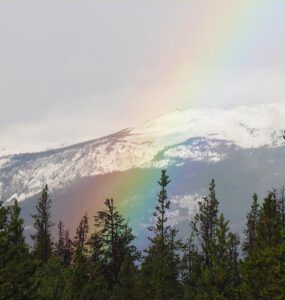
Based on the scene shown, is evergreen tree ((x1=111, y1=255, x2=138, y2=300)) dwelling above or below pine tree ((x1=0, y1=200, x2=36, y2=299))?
below

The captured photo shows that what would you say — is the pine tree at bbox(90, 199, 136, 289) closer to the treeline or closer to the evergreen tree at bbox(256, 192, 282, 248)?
the treeline

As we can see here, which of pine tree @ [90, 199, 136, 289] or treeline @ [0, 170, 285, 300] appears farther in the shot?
pine tree @ [90, 199, 136, 289]

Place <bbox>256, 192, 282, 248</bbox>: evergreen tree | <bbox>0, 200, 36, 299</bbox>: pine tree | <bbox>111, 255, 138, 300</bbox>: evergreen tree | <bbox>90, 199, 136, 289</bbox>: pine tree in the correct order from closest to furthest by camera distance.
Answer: <bbox>0, 200, 36, 299</bbox>: pine tree
<bbox>256, 192, 282, 248</bbox>: evergreen tree
<bbox>111, 255, 138, 300</bbox>: evergreen tree
<bbox>90, 199, 136, 289</bbox>: pine tree

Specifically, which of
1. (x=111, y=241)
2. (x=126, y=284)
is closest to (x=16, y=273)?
(x=126, y=284)

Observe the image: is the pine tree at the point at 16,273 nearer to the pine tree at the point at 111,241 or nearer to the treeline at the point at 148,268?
the treeline at the point at 148,268

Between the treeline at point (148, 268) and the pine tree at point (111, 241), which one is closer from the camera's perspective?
the treeline at point (148, 268)

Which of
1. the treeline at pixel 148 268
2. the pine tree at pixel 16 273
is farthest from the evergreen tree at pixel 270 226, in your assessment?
the pine tree at pixel 16 273

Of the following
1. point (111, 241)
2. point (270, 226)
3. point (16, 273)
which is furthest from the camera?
point (111, 241)

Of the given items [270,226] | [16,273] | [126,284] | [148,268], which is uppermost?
[270,226]

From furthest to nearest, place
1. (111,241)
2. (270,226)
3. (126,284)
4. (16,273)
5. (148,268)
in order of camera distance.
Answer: (111,241) → (148,268) → (126,284) → (270,226) → (16,273)

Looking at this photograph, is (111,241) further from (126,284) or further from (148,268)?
(126,284)

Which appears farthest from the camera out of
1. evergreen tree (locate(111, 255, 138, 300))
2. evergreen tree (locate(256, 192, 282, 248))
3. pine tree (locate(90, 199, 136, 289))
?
pine tree (locate(90, 199, 136, 289))

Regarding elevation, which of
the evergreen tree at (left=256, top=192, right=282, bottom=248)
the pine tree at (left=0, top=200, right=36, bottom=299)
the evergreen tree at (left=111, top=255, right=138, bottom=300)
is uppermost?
the evergreen tree at (left=256, top=192, right=282, bottom=248)

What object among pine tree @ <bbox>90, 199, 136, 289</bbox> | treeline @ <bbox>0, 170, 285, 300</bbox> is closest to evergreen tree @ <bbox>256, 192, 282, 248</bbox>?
treeline @ <bbox>0, 170, 285, 300</bbox>
